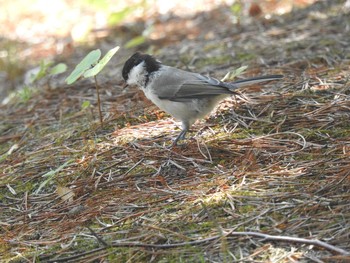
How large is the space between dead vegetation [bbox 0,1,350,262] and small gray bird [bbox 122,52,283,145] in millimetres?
191

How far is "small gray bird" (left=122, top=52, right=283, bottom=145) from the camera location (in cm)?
389

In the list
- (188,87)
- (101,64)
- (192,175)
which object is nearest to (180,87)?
(188,87)

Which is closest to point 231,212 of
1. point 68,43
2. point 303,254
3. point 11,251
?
point 303,254

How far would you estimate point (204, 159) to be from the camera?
3545 millimetres

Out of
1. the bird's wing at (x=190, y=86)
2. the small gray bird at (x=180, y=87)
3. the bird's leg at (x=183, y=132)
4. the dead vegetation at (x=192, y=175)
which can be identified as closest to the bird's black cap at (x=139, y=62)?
the small gray bird at (x=180, y=87)

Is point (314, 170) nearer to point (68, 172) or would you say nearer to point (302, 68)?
point (68, 172)

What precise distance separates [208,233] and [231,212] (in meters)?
0.21

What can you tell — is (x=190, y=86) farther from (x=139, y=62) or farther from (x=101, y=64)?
(x=101, y=64)

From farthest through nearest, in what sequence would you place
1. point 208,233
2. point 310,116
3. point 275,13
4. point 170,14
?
point 170,14 → point 275,13 → point 310,116 → point 208,233

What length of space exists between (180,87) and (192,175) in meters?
0.91

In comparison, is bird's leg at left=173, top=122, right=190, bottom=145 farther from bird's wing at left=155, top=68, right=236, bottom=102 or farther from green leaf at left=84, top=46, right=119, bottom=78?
green leaf at left=84, top=46, right=119, bottom=78

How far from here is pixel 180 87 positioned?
13.3 ft

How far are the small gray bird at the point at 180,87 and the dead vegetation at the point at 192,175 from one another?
0.63 ft

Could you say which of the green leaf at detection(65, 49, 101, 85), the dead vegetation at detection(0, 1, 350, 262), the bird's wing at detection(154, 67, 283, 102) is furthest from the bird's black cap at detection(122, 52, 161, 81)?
the dead vegetation at detection(0, 1, 350, 262)
